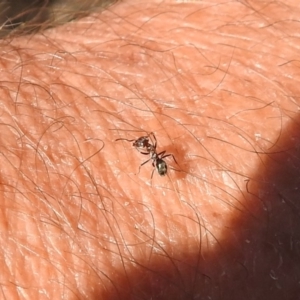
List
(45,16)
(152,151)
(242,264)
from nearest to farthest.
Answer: (242,264) < (152,151) < (45,16)

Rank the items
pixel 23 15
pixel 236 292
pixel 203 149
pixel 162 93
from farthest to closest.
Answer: pixel 23 15, pixel 162 93, pixel 203 149, pixel 236 292

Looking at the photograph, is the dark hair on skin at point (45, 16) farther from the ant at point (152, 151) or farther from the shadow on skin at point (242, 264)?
the shadow on skin at point (242, 264)

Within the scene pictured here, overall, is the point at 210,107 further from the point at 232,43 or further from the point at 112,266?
the point at 112,266

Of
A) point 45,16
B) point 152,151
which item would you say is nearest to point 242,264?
point 152,151

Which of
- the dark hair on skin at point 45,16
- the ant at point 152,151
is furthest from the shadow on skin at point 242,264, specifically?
the dark hair on skin at point 45,16

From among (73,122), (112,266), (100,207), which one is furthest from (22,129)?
(112,266)

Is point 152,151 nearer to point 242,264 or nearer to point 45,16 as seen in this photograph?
point 242,264
